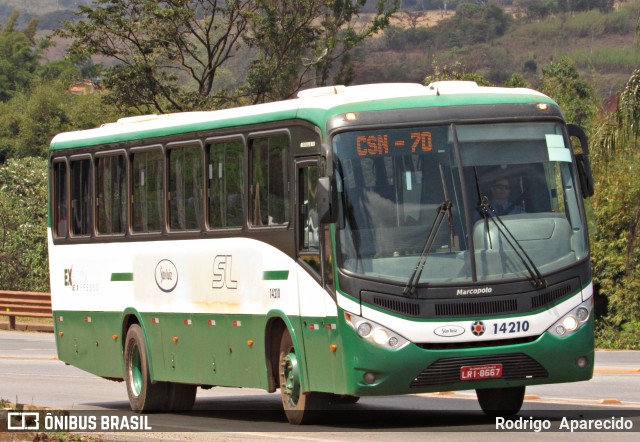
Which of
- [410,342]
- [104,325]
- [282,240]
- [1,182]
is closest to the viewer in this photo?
[410,342]

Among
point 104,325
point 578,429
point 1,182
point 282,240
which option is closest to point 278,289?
point 282,240

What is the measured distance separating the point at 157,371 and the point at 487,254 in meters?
5.66

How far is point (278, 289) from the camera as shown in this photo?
1443 cm

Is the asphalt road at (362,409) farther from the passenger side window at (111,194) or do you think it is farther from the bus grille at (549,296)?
the passenger side window at (111,194)

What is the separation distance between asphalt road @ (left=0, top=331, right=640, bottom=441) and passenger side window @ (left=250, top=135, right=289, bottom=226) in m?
2.06

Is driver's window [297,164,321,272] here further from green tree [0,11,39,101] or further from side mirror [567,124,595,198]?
green tree [0,11,39,101]

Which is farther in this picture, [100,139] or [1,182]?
[1,182]

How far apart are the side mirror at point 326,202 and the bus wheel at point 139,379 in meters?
5.17

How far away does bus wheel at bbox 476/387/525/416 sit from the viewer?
14.6 m

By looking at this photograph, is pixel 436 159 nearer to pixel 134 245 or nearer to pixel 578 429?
pixel 578 429

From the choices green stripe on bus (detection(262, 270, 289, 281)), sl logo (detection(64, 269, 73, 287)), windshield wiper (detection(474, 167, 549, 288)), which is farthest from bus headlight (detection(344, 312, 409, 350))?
sl logo (detection(64, 269, 73, 287))

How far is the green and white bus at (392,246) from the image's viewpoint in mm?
12844

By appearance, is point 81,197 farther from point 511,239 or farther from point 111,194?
point 511,239

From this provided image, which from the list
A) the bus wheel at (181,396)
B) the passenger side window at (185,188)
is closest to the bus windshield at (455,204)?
the passenger side window at (185,188)
